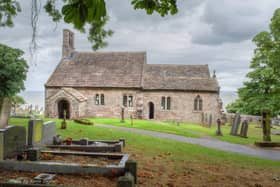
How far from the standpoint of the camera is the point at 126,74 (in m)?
31.6

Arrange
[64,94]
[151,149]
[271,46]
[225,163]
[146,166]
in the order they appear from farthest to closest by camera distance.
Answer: [64,94] < [271,46] < [151,149] < [225,163] < [146,166]

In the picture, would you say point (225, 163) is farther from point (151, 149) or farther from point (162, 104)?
point (162, 104)

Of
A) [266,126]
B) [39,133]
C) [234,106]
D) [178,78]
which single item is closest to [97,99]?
[178,78]

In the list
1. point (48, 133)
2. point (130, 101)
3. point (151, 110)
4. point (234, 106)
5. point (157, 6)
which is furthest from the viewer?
point (234, 106)

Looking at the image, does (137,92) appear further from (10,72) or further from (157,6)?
(157,6)

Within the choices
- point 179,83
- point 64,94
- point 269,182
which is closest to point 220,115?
point 179,83

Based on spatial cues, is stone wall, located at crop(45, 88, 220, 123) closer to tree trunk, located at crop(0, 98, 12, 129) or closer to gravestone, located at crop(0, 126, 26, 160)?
tree trunk, located at crop(0, 98, 12, 129)

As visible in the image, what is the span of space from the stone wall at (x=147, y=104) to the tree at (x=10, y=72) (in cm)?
1033

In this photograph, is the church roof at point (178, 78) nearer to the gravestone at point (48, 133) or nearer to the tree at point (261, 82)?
the tree at point (261, 82)

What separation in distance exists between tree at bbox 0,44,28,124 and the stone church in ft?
30.6

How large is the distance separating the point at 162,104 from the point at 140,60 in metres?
6.92

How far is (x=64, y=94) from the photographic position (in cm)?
2861

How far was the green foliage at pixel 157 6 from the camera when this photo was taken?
10.4 ft

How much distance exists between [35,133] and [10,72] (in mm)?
12970
